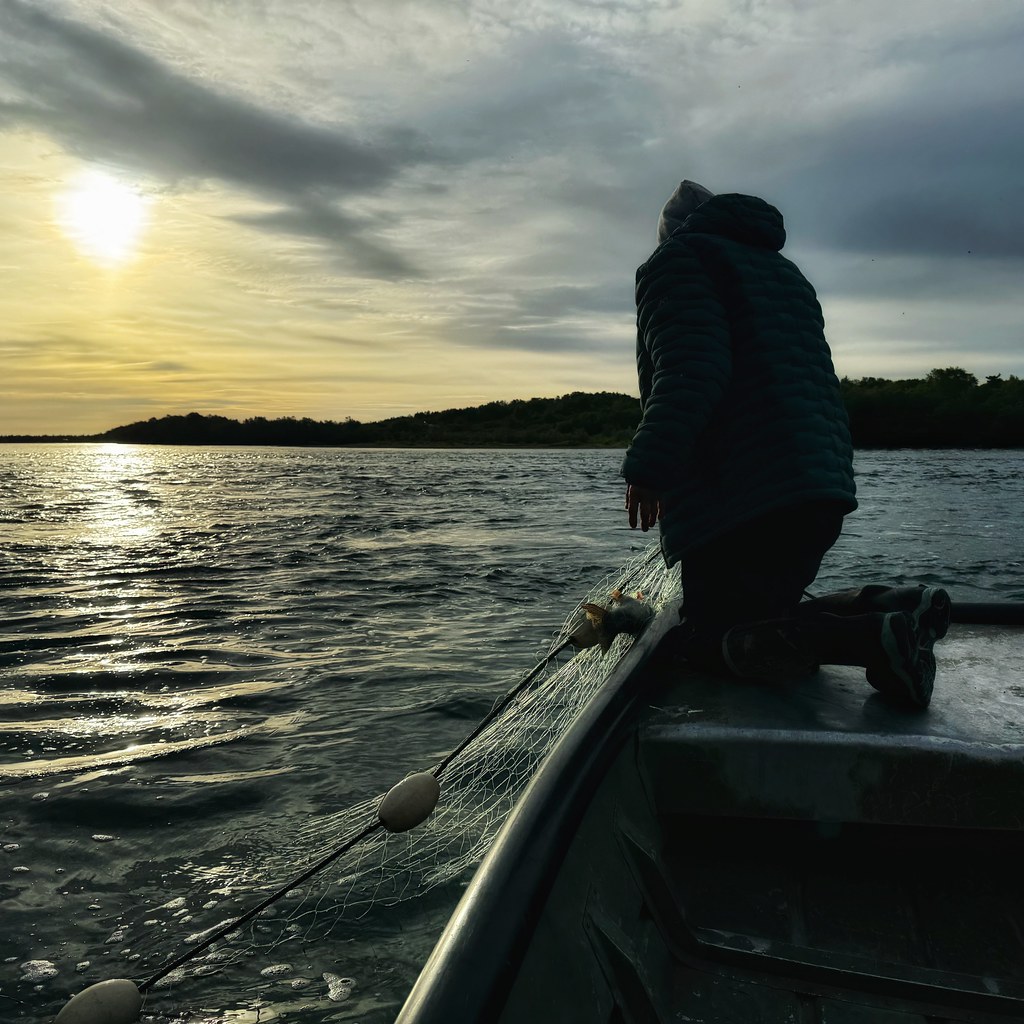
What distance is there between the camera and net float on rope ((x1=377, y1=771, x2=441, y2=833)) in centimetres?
246

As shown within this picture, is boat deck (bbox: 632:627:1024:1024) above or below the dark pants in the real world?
below

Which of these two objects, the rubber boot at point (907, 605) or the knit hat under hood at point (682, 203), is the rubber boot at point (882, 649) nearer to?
the rubber boot at point (907, 605)

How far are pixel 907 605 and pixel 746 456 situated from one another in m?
0.75

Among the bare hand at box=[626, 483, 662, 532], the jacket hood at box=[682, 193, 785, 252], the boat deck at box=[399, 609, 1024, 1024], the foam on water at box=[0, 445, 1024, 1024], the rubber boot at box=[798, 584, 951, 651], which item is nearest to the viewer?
the boat deck at box=[399, 609, 1024, 1024]

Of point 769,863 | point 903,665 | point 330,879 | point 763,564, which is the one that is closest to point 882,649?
point 903,665

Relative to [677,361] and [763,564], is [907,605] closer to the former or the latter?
[763,564]

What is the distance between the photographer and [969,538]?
17.3 m

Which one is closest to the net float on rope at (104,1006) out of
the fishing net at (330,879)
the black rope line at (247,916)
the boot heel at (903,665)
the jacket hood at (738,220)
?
the black rope line at (247,916)

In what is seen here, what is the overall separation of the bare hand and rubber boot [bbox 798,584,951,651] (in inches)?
24.6

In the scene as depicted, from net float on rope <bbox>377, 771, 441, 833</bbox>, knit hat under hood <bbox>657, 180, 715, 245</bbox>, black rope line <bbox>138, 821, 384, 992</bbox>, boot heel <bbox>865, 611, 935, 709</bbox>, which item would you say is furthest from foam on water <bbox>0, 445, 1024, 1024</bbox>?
knit hat under hood <bbox>657, 180, 715, 245</bbox>

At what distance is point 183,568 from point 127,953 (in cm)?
1136

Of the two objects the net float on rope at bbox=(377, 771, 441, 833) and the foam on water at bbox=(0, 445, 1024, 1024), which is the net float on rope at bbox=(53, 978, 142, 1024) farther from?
the foam on water at bbox=(0, 445, 1024, 1024)

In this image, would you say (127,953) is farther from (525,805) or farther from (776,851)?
(776,851)

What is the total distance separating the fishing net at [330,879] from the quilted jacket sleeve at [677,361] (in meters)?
0.85
